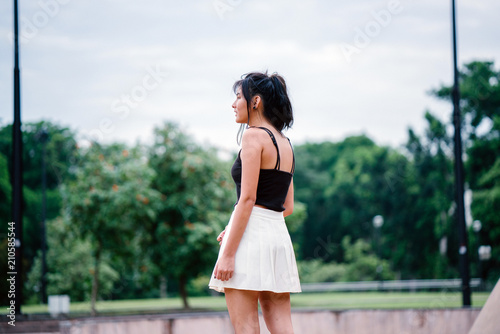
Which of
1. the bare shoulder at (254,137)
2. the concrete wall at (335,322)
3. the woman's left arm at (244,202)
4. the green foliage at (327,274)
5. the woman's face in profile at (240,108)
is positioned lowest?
the green foliage at (327,274)

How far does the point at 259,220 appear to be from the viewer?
9.43 feet

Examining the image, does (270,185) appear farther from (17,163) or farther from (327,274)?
(327,274)

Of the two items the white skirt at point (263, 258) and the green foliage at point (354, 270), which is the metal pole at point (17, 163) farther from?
the green foliage at point (354, 270)

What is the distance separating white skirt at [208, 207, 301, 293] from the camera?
279 cm

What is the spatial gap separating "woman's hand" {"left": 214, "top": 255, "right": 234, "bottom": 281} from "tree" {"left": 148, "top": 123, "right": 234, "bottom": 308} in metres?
18.7

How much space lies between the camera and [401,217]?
49.3m

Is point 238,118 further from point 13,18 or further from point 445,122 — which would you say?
point 445,122

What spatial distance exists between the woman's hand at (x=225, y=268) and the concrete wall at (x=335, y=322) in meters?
2.36

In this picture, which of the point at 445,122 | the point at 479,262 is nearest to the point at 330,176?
the point at 445,122

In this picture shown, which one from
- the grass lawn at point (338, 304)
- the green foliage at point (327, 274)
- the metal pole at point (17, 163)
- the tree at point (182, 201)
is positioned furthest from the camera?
the green foliage at point (327, 274)

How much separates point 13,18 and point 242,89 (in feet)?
27.9

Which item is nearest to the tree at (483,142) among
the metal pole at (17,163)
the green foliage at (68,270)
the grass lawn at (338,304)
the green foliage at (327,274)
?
the grass lawn at (338,304)

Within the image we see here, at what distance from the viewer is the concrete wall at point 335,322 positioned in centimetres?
494

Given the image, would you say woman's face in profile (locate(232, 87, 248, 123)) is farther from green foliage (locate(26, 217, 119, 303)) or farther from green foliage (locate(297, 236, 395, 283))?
green foliage (locate(297, 236, 395, 283))
